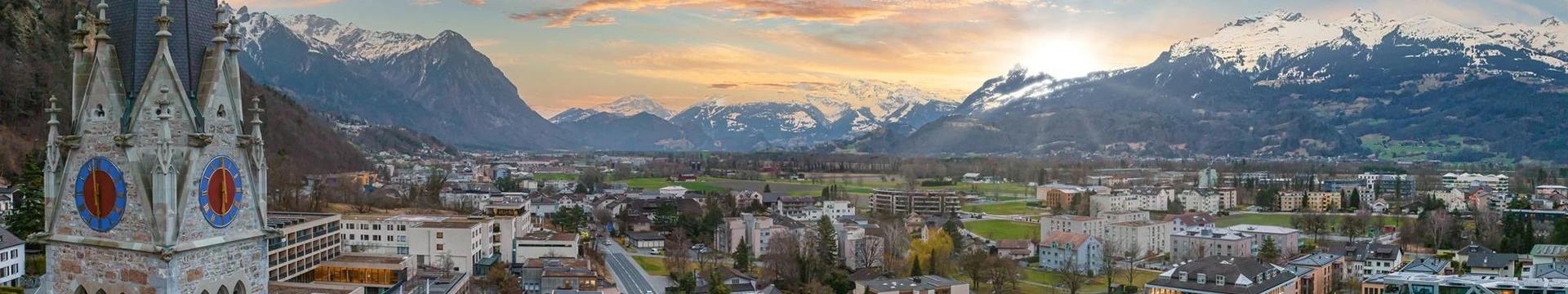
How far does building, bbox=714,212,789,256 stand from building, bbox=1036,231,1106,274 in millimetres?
11880

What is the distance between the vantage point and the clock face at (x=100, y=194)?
22.4ft

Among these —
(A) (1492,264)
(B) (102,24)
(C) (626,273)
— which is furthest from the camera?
(A) (1492,264)

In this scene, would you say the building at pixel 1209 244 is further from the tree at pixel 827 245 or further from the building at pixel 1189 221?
the tree at pixel 827 245

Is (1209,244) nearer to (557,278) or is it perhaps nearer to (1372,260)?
(1372,260)

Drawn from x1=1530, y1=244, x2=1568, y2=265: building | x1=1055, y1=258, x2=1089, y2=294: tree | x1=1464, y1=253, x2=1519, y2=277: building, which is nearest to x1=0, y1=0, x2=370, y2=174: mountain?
x1=1055, y1=258, x2=1089, y2=294: tree

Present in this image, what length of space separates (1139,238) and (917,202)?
25731mm

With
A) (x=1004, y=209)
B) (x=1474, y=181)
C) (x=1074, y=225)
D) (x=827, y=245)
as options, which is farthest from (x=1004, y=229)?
(x=1474, y=181)

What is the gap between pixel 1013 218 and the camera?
74.8 meters

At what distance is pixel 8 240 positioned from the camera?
29.2m

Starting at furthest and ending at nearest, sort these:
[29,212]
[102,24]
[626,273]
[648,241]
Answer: [648,241], [626,273], [29,212], [102,24]

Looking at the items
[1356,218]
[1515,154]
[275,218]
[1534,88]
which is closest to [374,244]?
[275,218]

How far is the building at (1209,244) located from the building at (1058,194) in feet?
81.3

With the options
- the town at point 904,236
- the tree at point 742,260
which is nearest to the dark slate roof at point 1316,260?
the town at point 904,236

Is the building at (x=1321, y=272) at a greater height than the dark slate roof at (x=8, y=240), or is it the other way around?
the dark slate roof at (x=8, y=240)
